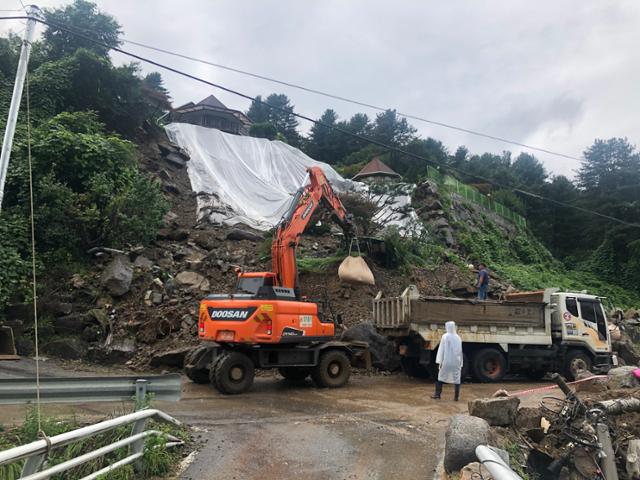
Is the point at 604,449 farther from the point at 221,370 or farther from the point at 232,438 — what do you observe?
the point at 221,370

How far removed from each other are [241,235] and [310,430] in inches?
537

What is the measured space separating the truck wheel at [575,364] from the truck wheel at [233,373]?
933 centimetres

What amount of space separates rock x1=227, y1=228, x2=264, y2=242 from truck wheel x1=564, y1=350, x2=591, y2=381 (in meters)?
11.8

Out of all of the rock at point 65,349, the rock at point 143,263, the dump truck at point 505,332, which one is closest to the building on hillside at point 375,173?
the rock at point 143,263

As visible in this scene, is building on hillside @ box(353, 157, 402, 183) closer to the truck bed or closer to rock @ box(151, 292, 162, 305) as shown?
the truck bed

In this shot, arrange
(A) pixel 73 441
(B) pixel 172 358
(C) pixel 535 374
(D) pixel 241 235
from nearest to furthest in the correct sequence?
(A) pixel 73 441
(B) pixel 172 358
(C) pixel 535 374
(D) pixel 241 235

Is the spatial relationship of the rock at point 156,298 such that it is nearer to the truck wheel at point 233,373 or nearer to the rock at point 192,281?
the rock at point 192,281

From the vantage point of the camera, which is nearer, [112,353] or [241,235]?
[112,353]

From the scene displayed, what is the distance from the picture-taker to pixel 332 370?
12.2m

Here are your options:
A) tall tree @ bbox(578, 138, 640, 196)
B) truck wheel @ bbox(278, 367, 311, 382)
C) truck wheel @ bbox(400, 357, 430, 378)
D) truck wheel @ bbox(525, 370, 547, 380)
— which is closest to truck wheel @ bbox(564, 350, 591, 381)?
truck wheel @ bbox(525, 370, 547, 380)

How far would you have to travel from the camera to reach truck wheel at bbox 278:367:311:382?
1240cm

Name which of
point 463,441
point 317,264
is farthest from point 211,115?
point 463,441

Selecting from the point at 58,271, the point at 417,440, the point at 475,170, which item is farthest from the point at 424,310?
the point at 475,170

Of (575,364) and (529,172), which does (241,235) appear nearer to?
(575,364)
